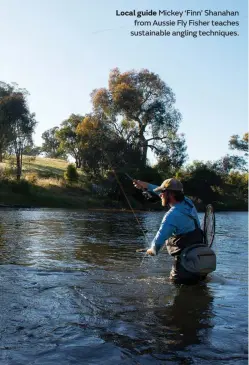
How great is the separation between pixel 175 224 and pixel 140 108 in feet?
190

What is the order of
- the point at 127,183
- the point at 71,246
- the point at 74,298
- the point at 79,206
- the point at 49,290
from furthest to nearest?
the point at 127,183
the point at 79,206
the point at 71,246
the point at 49,290
the point at 74,298

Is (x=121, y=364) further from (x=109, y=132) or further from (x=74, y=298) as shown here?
(x=109, y=132)

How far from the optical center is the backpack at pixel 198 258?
7.75 metres

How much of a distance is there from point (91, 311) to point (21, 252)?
249 inches

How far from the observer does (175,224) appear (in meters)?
7.73

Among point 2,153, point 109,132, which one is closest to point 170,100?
point 109,132

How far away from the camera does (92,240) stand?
53.9ft

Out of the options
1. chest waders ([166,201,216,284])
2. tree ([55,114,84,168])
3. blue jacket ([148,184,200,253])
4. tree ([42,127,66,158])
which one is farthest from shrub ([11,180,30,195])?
tree ([42,127,66,158])

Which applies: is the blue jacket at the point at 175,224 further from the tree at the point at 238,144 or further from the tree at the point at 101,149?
the tree at the point at 238,144

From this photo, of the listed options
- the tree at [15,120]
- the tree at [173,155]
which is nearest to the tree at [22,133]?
the tree at [15,120]

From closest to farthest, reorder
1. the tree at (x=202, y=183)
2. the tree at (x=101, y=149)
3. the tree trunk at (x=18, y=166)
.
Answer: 1. the tree trunk at (x=18, y=166)
2. the tree at (x=101, y=149)
3. the tree at (x=202, y=183)

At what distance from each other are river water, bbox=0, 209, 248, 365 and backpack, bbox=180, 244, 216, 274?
47 cm

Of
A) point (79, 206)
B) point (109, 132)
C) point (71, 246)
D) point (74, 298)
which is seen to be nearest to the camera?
point (74, 298)

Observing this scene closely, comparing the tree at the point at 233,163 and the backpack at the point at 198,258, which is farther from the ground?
the tree at the point at 233,163
